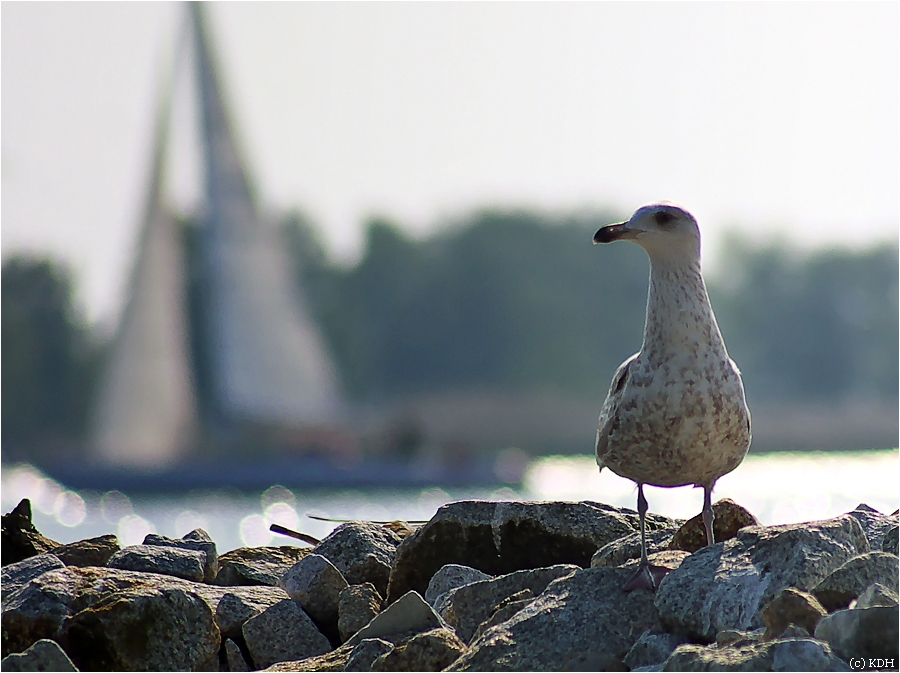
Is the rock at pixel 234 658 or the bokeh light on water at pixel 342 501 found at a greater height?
the rock at pixel 234 658

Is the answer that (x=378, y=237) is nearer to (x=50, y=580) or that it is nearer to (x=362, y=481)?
(x=362, y=481)

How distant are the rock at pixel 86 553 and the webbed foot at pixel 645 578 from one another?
3.00 m

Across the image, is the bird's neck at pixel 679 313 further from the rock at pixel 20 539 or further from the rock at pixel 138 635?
the rock at pixel 20 539

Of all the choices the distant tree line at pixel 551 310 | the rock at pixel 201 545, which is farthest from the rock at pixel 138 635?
the distant tree line at pixel 551 310

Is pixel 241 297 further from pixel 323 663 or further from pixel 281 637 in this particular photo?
pixel 323 663

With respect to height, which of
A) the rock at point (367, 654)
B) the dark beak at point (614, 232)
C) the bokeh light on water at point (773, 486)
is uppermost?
the dark beak at point (614, 232)

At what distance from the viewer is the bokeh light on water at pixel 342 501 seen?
29719 mm

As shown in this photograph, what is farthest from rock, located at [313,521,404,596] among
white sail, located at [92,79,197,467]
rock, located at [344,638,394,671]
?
white sail, located at [92,79,197,467]

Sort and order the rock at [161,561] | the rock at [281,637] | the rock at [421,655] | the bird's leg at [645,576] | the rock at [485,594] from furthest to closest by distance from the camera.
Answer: the rock at [161,561]
the rock at [281,637]
the rock at [485,594]
the bird's leg at [645,576]
the rock at [421,655]

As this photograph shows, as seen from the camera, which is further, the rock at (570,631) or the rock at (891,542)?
the rock at (891,542)

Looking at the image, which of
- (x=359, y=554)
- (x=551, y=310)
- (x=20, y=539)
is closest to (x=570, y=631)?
Result: (x=359, y=554)

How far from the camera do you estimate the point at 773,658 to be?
3.81 meters

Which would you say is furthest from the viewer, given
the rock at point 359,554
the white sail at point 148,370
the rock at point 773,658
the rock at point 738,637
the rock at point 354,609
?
the white sail at point 148,370

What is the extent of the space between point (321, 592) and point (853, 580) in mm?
2483
